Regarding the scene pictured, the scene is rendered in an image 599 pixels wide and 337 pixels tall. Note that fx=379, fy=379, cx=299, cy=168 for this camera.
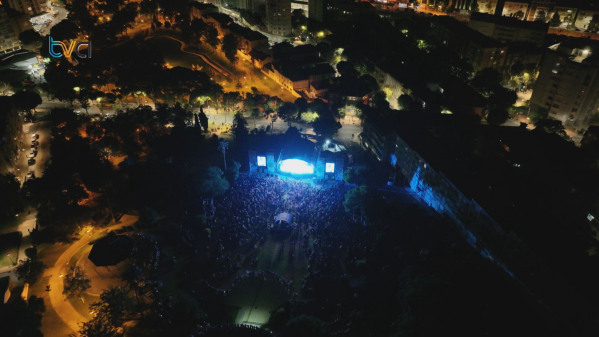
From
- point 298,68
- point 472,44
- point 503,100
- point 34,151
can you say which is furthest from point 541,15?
point 34,151

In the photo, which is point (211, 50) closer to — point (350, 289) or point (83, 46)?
point (83, 46)

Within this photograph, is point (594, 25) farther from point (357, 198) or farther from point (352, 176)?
point (357, 198)

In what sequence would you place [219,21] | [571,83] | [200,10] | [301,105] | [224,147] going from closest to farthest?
[224,147]
[571,83]
[301,105]
[219,21]
[200,10]

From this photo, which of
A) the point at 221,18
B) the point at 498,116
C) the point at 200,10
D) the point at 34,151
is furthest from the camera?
the point at 200,10

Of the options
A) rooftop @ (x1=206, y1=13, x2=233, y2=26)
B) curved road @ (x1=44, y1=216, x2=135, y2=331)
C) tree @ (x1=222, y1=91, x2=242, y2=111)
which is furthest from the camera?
rooftop @ (x1=206, y1=13, x2=233, y2=26)

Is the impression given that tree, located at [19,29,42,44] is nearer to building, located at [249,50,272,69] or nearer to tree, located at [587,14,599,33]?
building, located at [249,50,272,69]

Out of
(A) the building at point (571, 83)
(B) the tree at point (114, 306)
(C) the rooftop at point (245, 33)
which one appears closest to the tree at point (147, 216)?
(B) the tree at point (114, 306)

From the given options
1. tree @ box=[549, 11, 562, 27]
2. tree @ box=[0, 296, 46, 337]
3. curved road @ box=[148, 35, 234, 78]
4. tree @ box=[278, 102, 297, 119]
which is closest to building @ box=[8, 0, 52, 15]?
curved road @ box=[148, 35, 234, 78]

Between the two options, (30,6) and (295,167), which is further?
(30,6)
